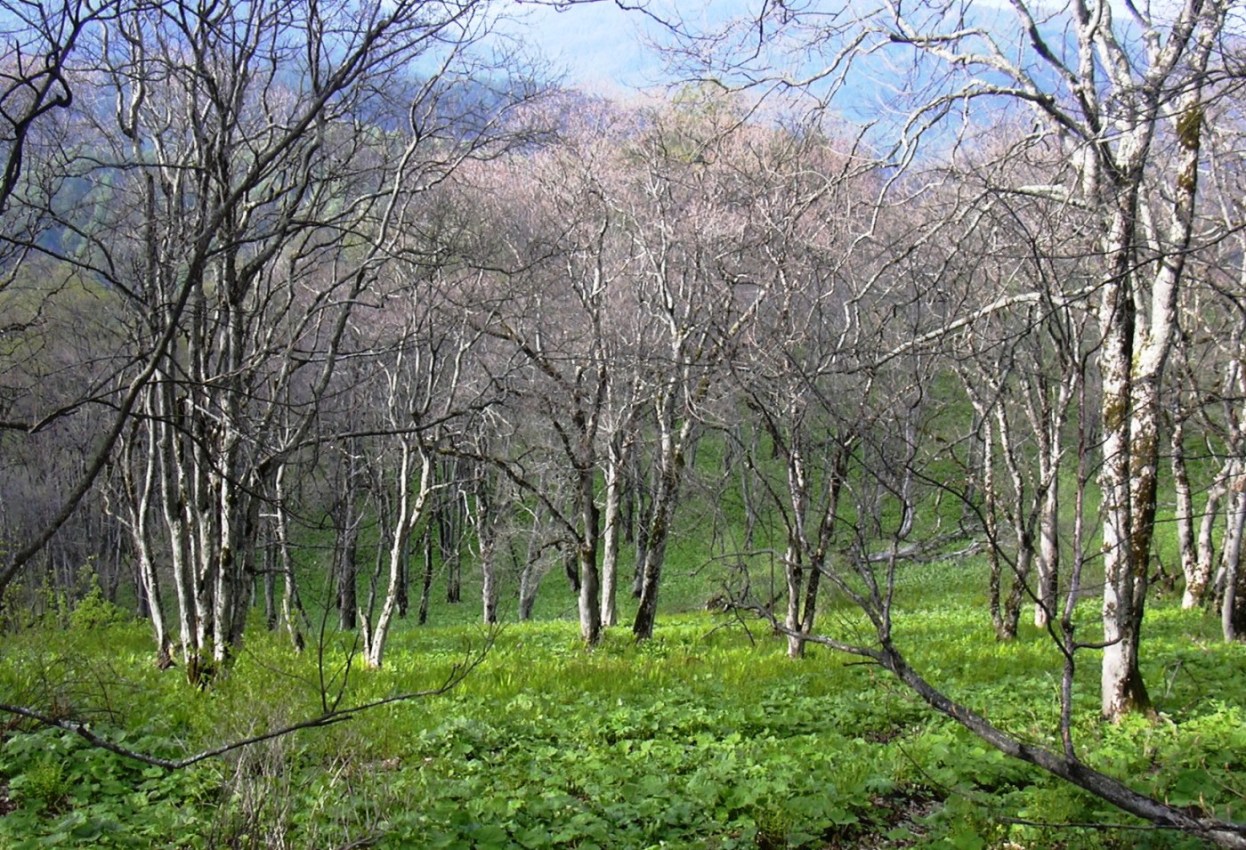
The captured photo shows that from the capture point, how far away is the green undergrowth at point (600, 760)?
4352mm

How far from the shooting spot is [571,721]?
7203 mm

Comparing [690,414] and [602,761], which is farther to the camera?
[690,414]

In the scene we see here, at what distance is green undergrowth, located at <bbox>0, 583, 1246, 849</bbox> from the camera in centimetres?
435

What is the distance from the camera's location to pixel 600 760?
5.89 meters

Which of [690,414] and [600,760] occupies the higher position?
[690,414]

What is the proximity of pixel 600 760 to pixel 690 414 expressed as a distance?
3848mm

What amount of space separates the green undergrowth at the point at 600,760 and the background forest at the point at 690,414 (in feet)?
0.12

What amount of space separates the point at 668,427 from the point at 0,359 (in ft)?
34.8

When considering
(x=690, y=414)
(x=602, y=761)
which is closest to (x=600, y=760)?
(x=602, y=761)

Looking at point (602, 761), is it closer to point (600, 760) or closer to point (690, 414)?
point (600, 760)

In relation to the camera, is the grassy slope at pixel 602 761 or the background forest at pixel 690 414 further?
the grassy slope at pixel 602 761

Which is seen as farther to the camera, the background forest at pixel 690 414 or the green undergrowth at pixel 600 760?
the green undergrowth at pixel 600 760

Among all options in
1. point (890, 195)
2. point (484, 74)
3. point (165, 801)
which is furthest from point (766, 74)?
point (165, 801)

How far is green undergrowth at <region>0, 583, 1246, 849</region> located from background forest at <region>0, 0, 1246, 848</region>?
37mm
